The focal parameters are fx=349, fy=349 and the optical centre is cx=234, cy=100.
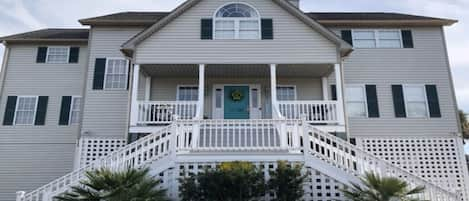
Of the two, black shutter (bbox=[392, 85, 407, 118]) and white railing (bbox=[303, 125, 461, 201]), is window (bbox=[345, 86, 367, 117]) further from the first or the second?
white railing (bbox=[303, 125, 461, 201])

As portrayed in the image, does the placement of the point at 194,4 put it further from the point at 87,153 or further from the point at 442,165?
the point at 442,165

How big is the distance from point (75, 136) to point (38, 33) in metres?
5.19

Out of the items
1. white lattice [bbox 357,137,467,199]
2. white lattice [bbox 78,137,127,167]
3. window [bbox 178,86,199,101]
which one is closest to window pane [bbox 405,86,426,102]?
white lattice [bbox 357,137,467,199]

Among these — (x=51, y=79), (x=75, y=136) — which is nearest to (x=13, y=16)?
(x=51, y=79)

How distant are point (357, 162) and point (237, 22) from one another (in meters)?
6.44

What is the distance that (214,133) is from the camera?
29.3 feet

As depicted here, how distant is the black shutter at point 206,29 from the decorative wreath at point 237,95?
2339 millimetres

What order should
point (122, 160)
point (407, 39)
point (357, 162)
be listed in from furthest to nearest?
point (407, 39) < point (122, 160) < point (357, 162)

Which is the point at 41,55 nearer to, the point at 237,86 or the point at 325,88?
the point at 237,86

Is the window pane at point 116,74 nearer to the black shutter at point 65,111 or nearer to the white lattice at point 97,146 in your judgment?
the black shutter at point 65,111

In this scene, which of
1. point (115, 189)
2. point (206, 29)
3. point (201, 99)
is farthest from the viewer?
point (206, 29)

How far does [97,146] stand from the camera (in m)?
12.3

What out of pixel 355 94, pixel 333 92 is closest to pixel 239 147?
pixel 333 92

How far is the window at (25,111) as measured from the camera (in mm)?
13148
